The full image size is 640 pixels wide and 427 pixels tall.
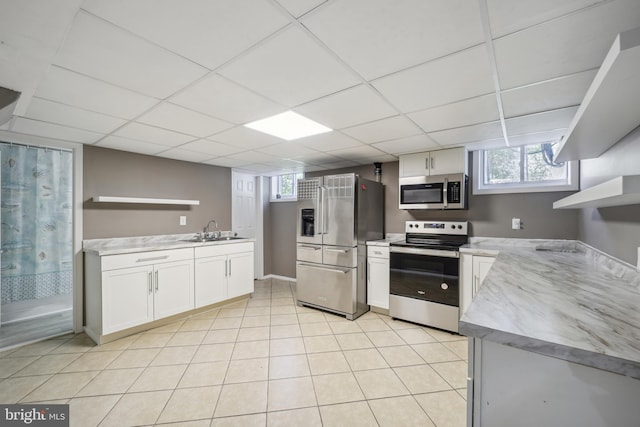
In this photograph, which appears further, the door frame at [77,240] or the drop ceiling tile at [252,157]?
the drop ceiling tile at [252,157]

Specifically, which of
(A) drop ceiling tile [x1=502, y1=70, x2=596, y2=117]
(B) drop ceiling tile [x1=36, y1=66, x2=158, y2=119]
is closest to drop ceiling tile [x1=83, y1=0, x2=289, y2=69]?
(B) drop ceiling tile [x1=36, y1=66, x2=158, y2=119]

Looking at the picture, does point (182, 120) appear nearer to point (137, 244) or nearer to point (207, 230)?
point (137, 244)

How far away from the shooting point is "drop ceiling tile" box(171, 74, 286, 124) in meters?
1.71

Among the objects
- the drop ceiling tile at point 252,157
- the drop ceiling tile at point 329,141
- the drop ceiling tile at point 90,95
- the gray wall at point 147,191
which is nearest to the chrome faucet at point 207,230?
the gray wall at point 147,191

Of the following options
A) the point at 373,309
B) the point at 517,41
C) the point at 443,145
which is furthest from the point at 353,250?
the point at 517,41

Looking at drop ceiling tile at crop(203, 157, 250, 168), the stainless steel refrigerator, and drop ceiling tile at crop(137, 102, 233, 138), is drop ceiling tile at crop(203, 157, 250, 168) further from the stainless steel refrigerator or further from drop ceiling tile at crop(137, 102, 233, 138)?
drop ceiling tile at crop(137, 102, 233, 138)

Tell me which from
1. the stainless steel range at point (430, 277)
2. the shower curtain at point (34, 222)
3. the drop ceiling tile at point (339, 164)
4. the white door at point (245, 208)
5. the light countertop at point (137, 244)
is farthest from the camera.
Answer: the white door at point (245, 208)

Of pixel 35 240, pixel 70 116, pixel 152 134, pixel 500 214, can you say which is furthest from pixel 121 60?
pixel 500 214

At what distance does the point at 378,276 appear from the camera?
3.52 m

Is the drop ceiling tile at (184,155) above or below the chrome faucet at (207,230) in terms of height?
above

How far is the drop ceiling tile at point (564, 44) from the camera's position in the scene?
1.09 m

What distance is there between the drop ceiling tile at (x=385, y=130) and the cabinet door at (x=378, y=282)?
5.23 ft

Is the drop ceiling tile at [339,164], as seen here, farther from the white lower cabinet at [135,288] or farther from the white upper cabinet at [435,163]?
the white lower cabinet at [135,288]

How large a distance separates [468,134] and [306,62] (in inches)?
79.8
